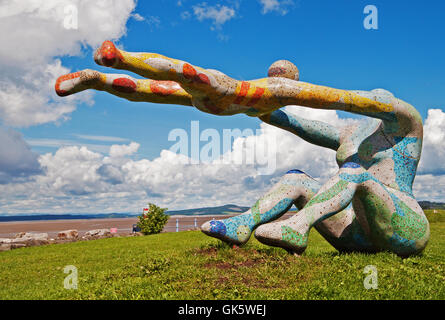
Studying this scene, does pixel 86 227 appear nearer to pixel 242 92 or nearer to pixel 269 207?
pixel 269 207

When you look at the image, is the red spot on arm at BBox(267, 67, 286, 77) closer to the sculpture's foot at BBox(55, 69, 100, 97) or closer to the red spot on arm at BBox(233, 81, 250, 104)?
the red spot on arm at BBox(233, 81, 250, 104)

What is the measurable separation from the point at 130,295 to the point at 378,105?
10.9 feet

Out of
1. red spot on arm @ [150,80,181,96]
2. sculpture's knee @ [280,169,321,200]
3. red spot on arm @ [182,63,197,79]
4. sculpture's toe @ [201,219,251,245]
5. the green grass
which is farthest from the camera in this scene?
sculpture's knee @ [280,169,321,200]

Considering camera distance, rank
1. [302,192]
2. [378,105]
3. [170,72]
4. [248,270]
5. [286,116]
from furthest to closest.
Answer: [286,116] → [302,192] → [378,105] → [248,270] → [170,72]

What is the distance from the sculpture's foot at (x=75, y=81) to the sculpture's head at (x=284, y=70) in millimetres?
1890

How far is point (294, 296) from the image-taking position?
11.0 feet

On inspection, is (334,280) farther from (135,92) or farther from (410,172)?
(135,92)

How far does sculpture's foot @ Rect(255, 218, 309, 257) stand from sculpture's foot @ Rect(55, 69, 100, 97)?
2.30m

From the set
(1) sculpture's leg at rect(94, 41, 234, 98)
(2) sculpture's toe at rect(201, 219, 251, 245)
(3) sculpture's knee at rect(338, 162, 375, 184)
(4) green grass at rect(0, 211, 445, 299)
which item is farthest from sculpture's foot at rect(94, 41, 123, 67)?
(3) sculpture's knee at rect(338, 162, 375, 184)

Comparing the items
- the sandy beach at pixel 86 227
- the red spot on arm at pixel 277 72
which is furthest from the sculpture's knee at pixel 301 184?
the sandy beach at pixel 86 227

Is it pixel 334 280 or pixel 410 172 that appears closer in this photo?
pixel 334 280

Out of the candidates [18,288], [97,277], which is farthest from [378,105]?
[18,288]

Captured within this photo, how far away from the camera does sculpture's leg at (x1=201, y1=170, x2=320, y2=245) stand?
4605mm
